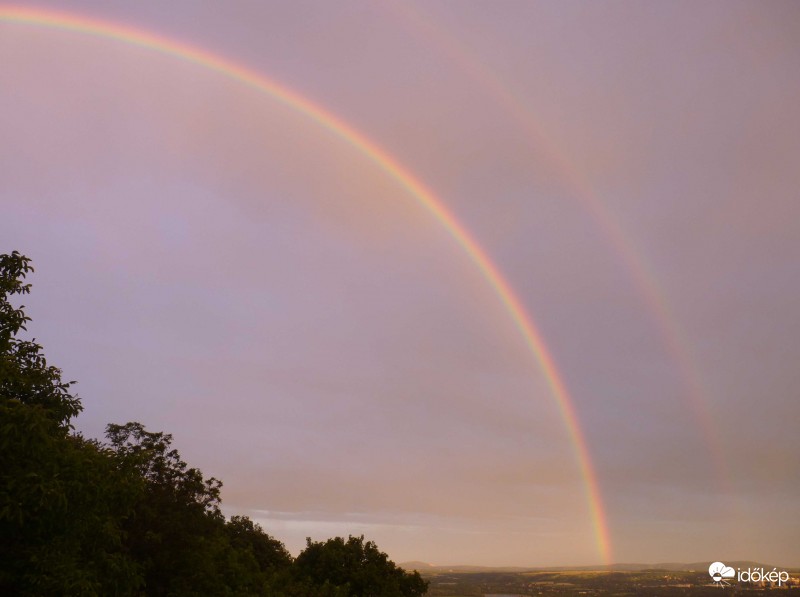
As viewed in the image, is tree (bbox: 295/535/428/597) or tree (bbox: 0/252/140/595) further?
tree (bbox: 295/535/428/597)

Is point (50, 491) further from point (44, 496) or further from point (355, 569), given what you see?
point (355, 569)

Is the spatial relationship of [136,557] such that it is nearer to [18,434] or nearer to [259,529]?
[18,434]

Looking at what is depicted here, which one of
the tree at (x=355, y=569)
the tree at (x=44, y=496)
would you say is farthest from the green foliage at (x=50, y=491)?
the tree at (x=355, y=569)

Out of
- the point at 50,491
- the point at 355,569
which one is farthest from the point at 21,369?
the point at 355,569

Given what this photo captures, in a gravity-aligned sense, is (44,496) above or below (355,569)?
above

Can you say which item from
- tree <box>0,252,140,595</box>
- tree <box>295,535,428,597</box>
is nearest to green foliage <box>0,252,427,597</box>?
tree <box>0,252,140,595</box>

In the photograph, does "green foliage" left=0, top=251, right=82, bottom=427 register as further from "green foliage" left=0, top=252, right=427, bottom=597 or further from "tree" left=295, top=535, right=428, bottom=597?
"tree" left=295, top=535, right=428, bottom=597

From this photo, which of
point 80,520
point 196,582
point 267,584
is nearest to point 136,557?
point 196,582

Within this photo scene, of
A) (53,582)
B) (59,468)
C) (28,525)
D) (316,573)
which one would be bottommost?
(316,573)
